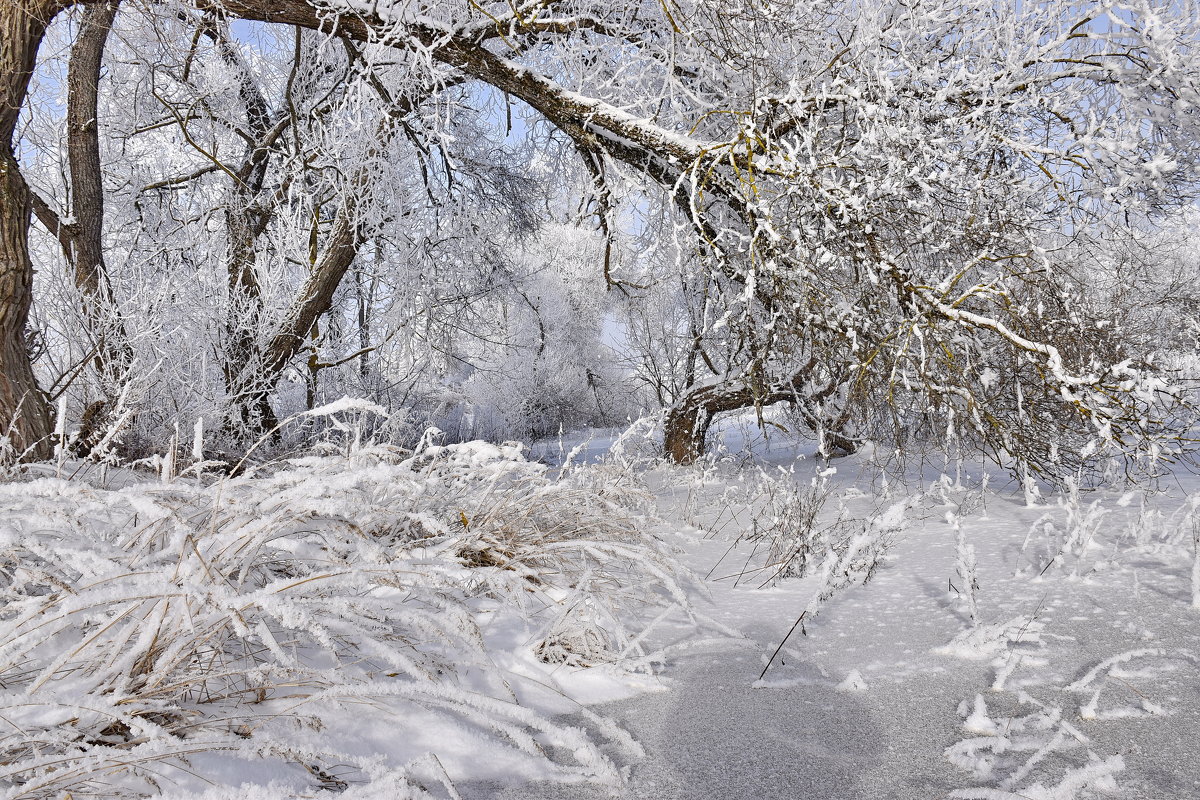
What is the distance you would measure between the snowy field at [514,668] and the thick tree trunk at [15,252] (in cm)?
260

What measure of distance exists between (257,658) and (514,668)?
547 millimetres

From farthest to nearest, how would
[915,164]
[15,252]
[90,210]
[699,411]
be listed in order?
1. [699,411]
2. [90,210]
3. [15,252]
4. [915,164]

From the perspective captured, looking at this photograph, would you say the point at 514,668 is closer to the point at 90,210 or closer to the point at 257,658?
the point at 257,658

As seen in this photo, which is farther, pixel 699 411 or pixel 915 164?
pixel 699 411

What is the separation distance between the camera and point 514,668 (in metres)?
1.68

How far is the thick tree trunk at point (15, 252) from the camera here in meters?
3.88

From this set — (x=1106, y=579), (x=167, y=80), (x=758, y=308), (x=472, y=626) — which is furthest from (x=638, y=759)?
(x=167, y=80)

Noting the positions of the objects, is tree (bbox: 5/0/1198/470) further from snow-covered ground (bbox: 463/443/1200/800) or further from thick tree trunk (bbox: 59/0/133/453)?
thick tree trunk (bbox: 59/0/133/453)

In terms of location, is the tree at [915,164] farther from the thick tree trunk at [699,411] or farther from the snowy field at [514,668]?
the thick tree trunk at [699,411]

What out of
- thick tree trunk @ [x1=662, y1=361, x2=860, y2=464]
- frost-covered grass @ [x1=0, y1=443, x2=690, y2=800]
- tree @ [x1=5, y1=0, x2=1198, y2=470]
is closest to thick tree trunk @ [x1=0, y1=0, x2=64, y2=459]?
tree @ [x1=5, y1=0, x2=1198, y2=470]

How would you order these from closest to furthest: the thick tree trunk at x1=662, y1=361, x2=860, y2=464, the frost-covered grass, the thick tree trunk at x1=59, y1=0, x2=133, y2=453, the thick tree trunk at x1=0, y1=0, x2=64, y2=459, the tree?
the frost-covered grass → the tree → the thick tree trunk at x1=0, y1=0, x2=64, y2=459 → the thick tree trunk at x1=59, y1=0, x2=133, y2=453 → the thick tree trunk at x1=662, y1=361, x2=860, y2=464

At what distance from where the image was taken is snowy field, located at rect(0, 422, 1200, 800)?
115 centimetres

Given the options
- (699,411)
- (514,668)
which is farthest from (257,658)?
(699,411)

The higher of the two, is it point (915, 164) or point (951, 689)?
point (915, 164)
